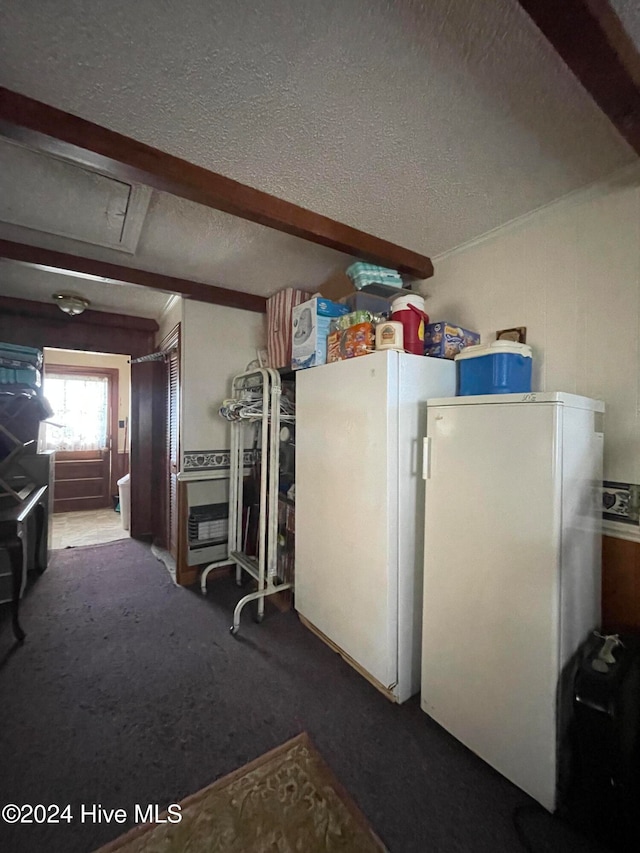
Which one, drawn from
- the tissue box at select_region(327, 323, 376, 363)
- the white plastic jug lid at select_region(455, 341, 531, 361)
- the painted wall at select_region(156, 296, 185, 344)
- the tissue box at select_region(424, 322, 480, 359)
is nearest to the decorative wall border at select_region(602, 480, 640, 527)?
the white plastic jug lid at select_region(455, 341, 531, 361)

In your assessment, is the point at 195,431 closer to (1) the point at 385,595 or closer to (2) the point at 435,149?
(1) the point at 385,595

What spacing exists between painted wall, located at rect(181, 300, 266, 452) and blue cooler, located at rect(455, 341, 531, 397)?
1.93 meters

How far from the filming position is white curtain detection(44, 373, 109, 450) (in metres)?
4.90

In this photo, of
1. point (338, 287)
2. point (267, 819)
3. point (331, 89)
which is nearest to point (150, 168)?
point (331, 89)

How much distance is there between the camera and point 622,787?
0.95 m

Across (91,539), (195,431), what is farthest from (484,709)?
(91,539)

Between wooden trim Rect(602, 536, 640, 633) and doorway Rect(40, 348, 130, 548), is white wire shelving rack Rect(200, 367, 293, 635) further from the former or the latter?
doorway Rect(40, 348, 130, 548)

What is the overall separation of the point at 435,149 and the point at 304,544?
1.93 m

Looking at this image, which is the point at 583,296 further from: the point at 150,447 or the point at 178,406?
the point at 150,447

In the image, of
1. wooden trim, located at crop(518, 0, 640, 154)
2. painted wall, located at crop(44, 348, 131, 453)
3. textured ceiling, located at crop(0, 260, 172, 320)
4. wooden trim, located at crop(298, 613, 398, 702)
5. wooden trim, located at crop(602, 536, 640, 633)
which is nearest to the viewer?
wooden trim, located at crop(518, 0, 640, 154)

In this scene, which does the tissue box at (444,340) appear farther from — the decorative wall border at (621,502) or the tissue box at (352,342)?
the decorative wall border at (621,502)

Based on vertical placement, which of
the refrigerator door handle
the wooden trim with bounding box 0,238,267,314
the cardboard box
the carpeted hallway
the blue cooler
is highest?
the wooden trim with bounding box 0,238,267,314

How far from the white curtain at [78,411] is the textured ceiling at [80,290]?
241 centimetres

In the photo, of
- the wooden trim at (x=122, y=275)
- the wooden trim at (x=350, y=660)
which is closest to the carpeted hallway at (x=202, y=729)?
the wooden trim at (x=350, y=660)
